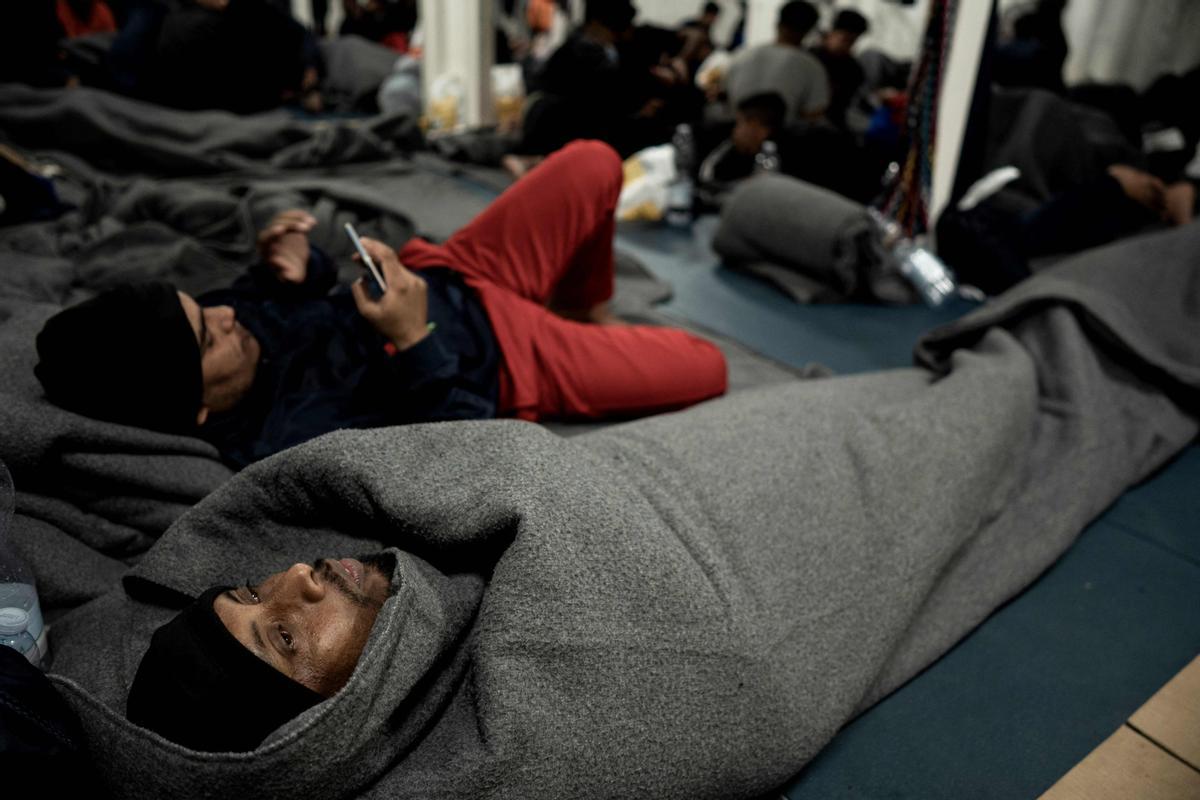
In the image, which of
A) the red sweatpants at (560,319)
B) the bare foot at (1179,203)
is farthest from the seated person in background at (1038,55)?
the red sweatpants at (560,319)

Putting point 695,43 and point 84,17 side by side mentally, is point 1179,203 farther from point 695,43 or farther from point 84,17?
point 84,17

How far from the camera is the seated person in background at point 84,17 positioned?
453 cm

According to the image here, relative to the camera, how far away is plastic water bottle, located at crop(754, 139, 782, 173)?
3580 millimetres

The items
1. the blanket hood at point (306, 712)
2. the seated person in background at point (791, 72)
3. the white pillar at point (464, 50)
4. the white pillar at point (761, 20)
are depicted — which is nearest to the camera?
the blanket hood at point (306, 712)

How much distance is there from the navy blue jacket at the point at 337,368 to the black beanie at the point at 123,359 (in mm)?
105

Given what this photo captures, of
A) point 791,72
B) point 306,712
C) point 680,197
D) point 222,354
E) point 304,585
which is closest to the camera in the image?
point 306,712

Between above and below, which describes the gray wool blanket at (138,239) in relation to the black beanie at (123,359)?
below

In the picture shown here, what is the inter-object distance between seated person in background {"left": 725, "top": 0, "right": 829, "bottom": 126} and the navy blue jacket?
124 inches

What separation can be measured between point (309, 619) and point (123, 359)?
615mm

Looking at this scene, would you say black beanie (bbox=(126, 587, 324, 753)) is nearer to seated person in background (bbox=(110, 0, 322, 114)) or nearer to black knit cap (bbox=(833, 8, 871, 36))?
seated person in background (bbox=(110, 0, 322, 114))

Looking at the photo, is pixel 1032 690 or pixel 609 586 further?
pixel 1032 690

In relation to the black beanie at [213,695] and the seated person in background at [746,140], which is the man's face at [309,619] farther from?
the seated person in background at [746,140]

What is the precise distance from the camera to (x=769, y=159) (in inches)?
141

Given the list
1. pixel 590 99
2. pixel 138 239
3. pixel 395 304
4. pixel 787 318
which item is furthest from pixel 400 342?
pixel 590 99
